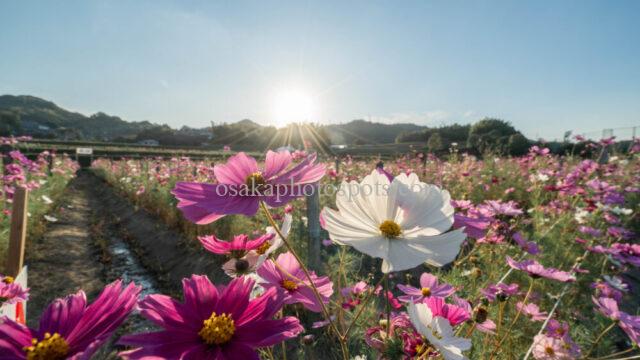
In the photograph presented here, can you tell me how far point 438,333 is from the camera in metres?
0.41

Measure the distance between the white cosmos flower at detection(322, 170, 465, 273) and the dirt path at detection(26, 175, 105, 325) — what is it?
3085 millimetres

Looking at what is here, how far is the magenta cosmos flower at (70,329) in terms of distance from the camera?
312mm

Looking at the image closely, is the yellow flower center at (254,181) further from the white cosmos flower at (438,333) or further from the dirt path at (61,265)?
the dirt path at (61,265)

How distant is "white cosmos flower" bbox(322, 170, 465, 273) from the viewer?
40 cm

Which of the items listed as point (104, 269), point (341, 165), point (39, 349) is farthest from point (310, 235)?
point (341, 165)

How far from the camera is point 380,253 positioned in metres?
0.40

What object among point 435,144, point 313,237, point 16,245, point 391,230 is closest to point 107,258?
point 313,237

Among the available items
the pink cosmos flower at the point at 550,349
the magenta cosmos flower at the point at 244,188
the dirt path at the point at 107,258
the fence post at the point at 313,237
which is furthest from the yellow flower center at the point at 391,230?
the dirt path at the point at 107,258

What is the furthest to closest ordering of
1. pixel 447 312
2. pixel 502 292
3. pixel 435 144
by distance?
1. pixel 435 144
2. pixel 502 292
3. pixel 447 312

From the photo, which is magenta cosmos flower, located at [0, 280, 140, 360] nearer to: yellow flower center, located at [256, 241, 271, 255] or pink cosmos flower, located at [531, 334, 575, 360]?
yellow flower center, located at [256, 241, 271, 255]

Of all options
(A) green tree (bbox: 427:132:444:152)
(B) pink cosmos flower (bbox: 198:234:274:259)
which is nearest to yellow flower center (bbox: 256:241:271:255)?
(B) pink cosmos flower (bbox: 198:234:274:259)

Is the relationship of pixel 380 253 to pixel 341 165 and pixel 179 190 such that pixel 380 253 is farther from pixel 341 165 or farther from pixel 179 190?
pixel 341 165

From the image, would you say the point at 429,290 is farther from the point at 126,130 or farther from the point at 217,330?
the point at 126,130

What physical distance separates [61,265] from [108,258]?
0.48 metres
